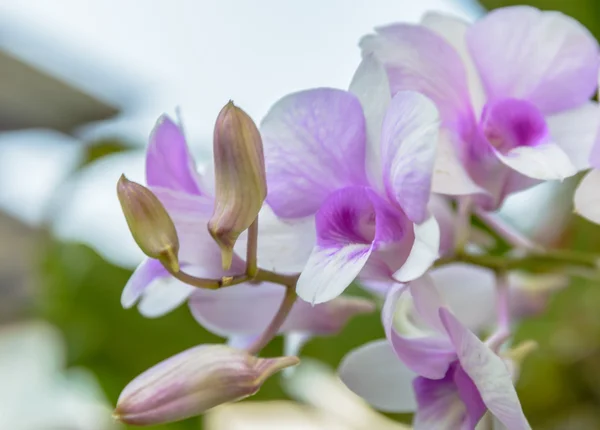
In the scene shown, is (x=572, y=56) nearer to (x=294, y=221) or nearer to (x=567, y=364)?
(x=294, y=221)

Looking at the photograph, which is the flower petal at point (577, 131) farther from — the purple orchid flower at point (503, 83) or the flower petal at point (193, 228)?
the flower petal at point (193, 228)

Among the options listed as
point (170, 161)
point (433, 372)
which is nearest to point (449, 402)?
point (433, 372)

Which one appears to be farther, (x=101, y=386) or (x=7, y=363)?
(x=7, y=363)

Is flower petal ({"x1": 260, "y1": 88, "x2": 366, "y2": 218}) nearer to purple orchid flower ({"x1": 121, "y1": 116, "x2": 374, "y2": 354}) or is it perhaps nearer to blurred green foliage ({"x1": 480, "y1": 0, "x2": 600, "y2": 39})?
purple orchid flower ({"x1": 121, "y1": 116, "x2": 374, "y2": 354})

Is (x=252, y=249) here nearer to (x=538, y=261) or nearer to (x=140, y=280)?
(x=140, y=280)

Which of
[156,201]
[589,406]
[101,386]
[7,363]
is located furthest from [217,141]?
[7,363]

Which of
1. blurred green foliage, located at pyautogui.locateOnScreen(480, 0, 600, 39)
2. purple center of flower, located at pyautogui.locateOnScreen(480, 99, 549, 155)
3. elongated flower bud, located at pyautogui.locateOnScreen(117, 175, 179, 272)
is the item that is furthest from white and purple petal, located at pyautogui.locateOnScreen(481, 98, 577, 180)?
blurred green foliage, located at pyautogui.locateOnScreen(480, 0, 600, 39)

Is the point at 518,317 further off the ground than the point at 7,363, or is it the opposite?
the point at 518,317
